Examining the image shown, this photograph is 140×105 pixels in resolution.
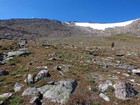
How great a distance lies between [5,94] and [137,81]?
9956 millimetres

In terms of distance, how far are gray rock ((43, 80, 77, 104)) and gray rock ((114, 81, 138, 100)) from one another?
2.85 metres

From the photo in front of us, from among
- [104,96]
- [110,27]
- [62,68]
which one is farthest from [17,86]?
[110,27]

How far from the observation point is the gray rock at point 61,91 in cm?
1520

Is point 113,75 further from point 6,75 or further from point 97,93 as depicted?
point 6,75

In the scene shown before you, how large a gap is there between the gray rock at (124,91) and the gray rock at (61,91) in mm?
2850

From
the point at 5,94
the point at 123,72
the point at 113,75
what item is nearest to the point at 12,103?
the point at 5,94

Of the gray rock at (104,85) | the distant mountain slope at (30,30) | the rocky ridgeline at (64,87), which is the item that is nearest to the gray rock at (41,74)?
the rocky ridgeline at (64,87)

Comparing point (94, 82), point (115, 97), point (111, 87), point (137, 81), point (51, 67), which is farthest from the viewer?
point (51, 67)

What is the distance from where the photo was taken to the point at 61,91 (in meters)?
15.8

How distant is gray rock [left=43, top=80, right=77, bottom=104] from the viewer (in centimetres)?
1520

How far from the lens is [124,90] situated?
635 inches

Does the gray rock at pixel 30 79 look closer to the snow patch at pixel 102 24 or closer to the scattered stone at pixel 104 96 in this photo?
the scattered stone at pixel 104 96

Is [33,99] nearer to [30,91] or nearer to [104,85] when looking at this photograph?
[30,91]

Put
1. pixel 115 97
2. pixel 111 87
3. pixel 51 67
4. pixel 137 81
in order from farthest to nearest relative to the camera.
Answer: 1. pixel 51 67
2. pixel 137 81
3. pixel 111 87
4. pixel 115 97
